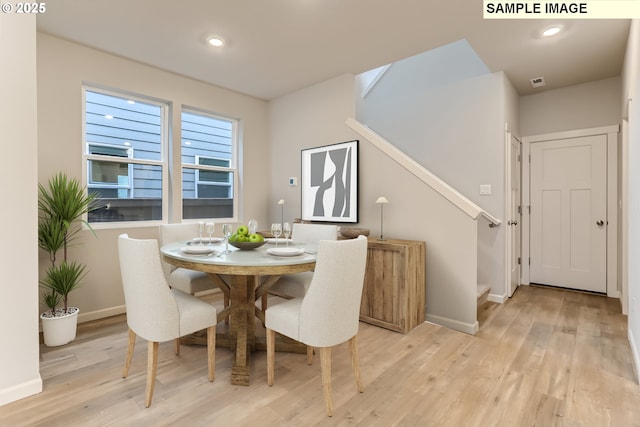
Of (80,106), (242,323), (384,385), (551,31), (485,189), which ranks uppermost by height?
(551,31)

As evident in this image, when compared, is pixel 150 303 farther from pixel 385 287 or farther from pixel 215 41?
pixel 215 41

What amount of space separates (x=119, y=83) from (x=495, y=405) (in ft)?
13.4

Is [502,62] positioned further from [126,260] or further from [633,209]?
[126,260]

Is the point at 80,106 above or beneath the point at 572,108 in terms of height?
beneath

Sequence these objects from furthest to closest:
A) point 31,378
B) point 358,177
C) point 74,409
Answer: point 358,177
point 31,378
point 74,409

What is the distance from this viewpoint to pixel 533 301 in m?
3.64

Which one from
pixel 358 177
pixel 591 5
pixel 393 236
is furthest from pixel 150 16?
pixel 591 5

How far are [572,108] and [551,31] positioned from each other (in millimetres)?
1745

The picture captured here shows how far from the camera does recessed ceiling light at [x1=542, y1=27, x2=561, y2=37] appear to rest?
8.72 feet

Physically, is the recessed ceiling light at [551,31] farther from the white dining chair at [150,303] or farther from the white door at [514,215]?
the white dining chair at [150,303]

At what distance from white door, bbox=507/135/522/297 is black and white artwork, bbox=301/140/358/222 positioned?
1839 millimetres

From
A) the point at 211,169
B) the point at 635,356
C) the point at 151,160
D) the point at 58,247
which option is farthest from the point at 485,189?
the point at 58,247

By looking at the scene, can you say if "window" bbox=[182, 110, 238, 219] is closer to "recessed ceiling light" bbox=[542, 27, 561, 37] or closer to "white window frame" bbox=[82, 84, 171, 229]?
"white window frame" bbox=[82, 84, 171, 229]

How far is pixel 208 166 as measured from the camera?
411 centimetres
